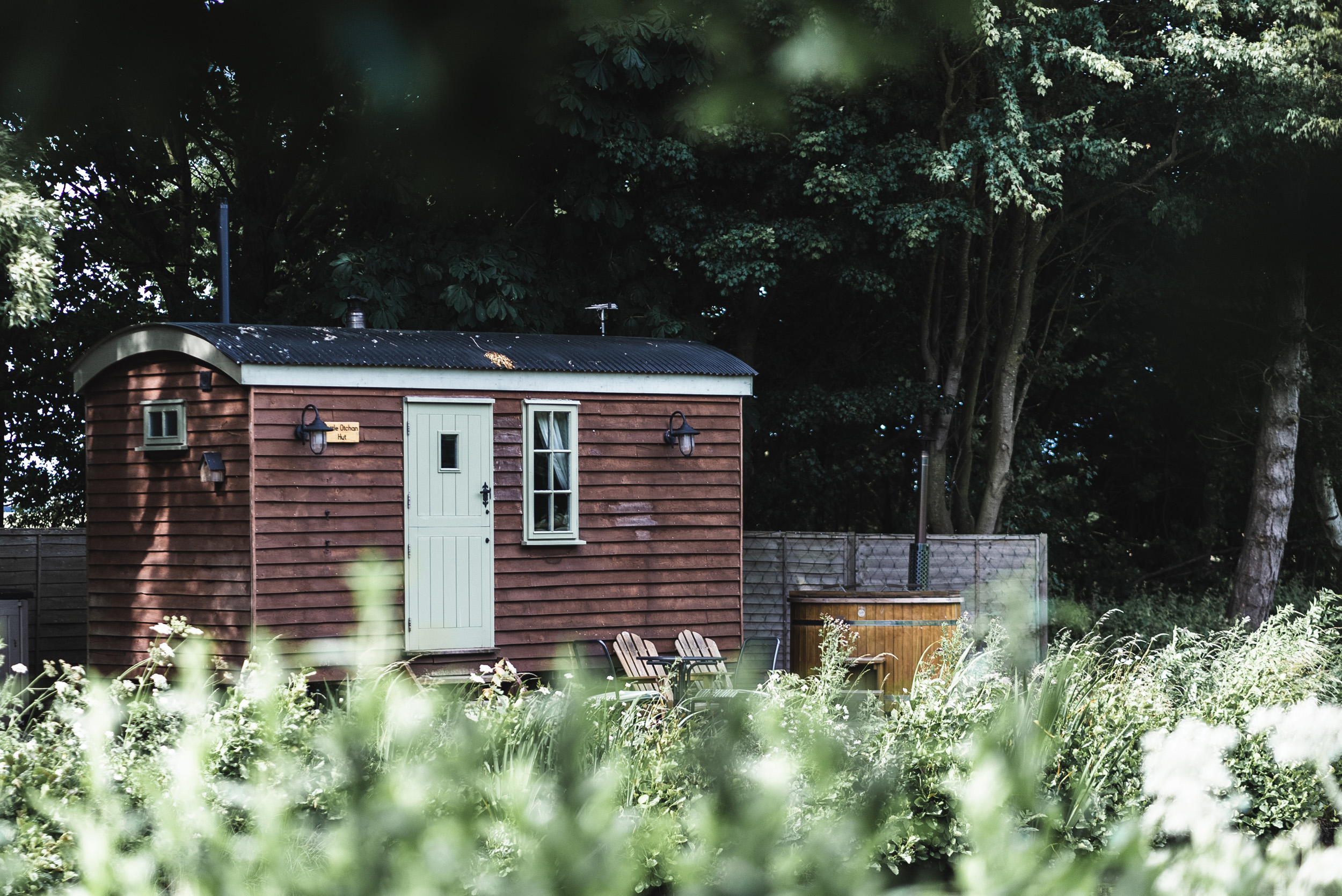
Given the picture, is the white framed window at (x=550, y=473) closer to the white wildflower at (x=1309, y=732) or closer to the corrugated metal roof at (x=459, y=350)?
the corrugated metal roof at (x=459, y=350)

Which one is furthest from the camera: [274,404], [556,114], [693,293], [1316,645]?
[693,293]

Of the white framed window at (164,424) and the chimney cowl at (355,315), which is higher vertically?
the chimney cowl at (355,315)

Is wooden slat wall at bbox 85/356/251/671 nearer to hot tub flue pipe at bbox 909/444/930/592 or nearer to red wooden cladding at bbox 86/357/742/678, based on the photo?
red wooden cladding at bbox 86/357/742/678

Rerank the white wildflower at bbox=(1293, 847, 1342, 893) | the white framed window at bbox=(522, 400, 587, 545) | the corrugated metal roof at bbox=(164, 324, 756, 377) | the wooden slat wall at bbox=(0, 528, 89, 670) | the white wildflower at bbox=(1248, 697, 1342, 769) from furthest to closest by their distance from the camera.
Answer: the wooden slat wall at bbox=(0, 528, 89, 670), the white framed window at bbox=(522, 400, 587, 545), the corrugated metal roof at bbox=(164, 324, 756, 377), the white wildflower at bbox=(1248, 697, 1342, 769), the white wildflower at bbox=(1293, 847, 1342, 893)

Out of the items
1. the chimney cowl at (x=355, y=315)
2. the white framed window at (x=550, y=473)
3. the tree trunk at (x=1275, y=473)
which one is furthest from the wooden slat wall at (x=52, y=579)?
the tree trunk at (x=1275, y=473)

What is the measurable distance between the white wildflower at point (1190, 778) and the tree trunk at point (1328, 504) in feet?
47.1

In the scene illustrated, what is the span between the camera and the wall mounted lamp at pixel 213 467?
810 cm

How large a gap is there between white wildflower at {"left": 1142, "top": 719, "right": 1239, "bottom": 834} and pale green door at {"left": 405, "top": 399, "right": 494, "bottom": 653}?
6.53m

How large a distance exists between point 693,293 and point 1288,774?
32.6 ft

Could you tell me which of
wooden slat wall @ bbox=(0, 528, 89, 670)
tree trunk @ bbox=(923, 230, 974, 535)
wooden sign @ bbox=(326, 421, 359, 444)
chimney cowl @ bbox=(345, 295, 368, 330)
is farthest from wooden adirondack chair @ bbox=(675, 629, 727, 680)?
tree trunk @ bbox=(923, 230, 974, 535)

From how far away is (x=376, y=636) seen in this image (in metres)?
0.83

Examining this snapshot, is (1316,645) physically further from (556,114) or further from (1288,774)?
(556,114)

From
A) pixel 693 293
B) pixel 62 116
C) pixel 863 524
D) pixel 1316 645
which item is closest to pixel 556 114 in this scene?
pixel 62 116

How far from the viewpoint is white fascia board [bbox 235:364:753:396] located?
26.3 ft
